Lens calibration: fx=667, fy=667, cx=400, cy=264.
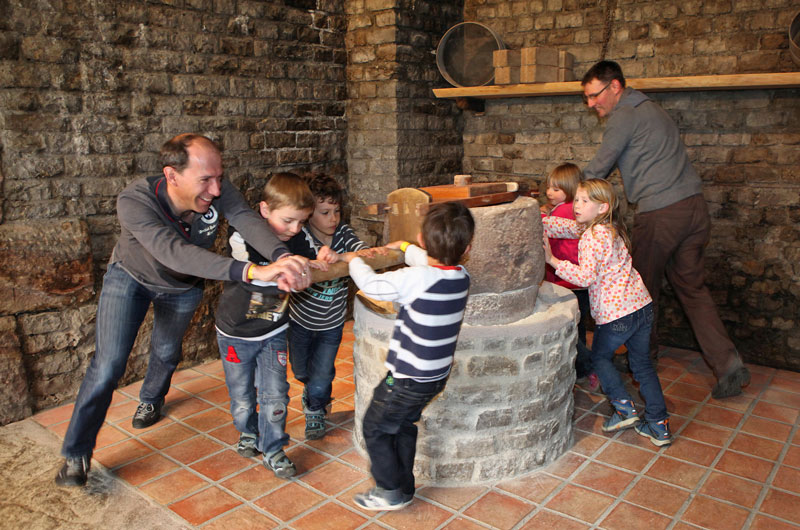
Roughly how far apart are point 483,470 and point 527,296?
88cm

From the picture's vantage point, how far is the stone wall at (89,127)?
3.83 metres

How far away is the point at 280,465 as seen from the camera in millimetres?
3211

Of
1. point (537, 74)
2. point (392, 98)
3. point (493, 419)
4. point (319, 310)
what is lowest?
point (493, 419)

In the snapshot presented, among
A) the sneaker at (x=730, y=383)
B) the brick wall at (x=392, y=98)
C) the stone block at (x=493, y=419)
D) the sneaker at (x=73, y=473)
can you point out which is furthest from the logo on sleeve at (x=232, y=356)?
→ the sneaker at (x=730, y=383)

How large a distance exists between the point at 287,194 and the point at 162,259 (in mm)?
618

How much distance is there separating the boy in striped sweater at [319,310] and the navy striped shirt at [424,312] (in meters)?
0.85

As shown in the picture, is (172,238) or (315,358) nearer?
(172,238)

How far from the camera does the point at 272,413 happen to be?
3.16 metres

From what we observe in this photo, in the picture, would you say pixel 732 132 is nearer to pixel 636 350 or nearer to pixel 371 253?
pixel 636 350

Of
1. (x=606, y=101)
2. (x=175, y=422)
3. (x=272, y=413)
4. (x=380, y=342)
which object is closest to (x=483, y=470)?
(x=380, y=342)

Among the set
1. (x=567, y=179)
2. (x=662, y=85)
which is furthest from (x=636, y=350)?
(x=662, y=85)

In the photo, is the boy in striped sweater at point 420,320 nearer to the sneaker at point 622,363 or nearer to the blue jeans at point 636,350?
the blue jeans at point 636,350

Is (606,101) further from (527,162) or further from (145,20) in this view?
(145,20)

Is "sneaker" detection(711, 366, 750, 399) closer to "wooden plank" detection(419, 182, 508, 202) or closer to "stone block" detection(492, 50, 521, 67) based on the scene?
"wooden plank" detection(419, 182, 508, 202)
